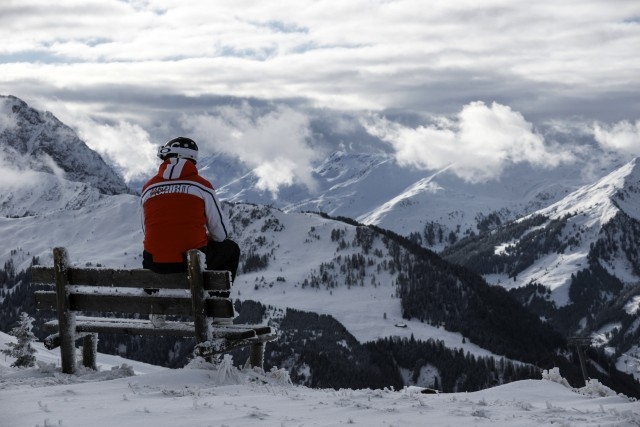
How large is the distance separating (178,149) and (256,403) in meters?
5.55

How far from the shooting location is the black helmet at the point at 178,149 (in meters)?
15.2

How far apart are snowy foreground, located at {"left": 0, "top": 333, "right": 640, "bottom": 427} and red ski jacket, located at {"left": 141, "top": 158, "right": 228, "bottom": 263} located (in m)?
2.31

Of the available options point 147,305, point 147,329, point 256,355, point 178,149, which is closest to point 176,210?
point 178,149

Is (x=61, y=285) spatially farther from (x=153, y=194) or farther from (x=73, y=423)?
(x=73, y=423)

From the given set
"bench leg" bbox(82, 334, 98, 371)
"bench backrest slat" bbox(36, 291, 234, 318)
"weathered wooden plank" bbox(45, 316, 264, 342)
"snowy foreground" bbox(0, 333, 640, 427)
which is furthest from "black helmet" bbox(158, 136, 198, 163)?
"bench leg" bbox(82, 334, 98, 371)

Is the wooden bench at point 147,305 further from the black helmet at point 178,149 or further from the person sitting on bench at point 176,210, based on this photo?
the black helmet at point 178,149

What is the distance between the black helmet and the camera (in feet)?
49.8

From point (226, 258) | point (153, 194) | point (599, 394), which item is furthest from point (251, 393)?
point (599, 394)

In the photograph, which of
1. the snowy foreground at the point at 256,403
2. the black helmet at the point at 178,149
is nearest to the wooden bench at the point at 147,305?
the snowy foreground at the point at 256,403

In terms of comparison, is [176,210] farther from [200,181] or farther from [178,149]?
[178,149]

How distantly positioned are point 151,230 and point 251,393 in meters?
3.79

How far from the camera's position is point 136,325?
1642 cm

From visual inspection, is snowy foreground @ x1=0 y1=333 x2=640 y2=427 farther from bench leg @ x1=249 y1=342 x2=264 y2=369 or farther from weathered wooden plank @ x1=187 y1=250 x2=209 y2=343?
bench leg @ x1=249 y1=342 x2=264 y2=369

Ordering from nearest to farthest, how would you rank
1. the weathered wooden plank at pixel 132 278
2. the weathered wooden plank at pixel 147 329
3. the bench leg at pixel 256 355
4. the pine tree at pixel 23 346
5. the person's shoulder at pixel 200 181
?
1. the weathered wooden plank at pixel 132 278
2. the person's shoulder at pixel 200 181
3. the weathered wooden plank at pixel 147 329
4. the bench leg at pixel 256 355
5. the pine tree at pixel 23 346
